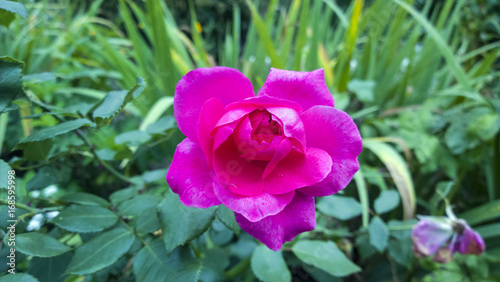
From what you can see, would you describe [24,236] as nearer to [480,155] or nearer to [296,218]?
[296,218]

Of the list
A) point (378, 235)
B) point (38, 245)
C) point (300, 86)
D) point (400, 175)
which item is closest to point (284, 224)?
point (300, 86)

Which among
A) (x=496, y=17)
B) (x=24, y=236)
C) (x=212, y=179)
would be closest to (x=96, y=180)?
(x=24, y=236)

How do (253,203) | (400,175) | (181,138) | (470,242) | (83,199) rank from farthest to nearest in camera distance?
(400,175) < (181,138) < (470,242) < (83,199) < (253,203)

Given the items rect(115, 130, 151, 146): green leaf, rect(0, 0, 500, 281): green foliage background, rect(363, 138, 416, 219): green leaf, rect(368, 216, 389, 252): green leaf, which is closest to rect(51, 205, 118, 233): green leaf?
rect(0, 0, 500, 281): green foliage background

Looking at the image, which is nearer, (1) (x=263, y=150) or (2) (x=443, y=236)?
(1) (x=263, y=150)

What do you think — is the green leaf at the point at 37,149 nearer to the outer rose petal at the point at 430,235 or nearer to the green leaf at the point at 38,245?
the green leaf at the point at 38,245

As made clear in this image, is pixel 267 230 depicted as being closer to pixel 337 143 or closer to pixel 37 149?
pixel 337 143

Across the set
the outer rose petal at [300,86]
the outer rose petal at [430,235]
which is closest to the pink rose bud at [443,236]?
the outer rose petal at [430,235]
